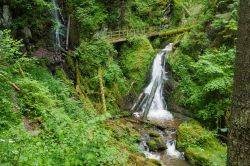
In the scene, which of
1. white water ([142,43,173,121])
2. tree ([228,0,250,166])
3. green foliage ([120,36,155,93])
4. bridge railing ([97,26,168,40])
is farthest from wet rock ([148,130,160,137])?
tree ([228,0,250,166])

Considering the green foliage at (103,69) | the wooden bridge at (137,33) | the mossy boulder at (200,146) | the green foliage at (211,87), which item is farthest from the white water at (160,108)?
the wooden bridge at (137,33)

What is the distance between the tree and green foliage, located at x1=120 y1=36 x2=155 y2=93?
16981mm

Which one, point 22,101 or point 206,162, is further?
point 206,162

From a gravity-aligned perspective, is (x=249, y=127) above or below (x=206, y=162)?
above

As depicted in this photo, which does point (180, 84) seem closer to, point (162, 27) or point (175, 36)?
point (175, 36)

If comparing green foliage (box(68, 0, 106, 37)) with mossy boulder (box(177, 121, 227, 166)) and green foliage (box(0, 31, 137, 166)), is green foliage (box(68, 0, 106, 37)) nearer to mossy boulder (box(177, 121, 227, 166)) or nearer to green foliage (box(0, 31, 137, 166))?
green foliage (box(0, 31, 137, 166))

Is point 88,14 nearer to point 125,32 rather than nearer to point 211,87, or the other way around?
point 125,32

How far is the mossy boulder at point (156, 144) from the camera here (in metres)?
13.3

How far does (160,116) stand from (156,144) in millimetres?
4123

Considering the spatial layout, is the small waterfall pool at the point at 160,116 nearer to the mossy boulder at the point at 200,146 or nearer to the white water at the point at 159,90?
the white water at the point at 159,90

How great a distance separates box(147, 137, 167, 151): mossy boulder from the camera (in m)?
13.3

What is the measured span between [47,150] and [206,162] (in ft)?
27.7

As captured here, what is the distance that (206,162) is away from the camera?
1203 cm

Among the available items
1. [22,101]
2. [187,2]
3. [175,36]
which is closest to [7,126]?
[22,101]
